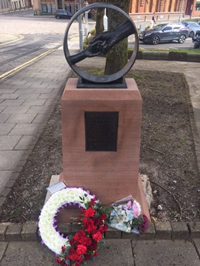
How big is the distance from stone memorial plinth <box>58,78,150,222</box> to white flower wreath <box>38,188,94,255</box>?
0.15 metres

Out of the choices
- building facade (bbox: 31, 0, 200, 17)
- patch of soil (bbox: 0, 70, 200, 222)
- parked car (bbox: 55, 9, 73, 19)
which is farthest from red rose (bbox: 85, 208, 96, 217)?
parked car (bbox: 55, 9, 73, 19)

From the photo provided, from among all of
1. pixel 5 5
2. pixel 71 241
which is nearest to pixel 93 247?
pixel 71 241

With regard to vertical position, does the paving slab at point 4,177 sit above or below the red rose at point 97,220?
below

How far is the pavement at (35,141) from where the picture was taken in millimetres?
2846

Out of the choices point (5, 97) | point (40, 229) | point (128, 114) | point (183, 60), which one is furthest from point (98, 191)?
point (183, 60)

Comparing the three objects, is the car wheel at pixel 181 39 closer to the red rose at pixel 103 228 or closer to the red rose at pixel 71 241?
the red rose at pixel 103 228

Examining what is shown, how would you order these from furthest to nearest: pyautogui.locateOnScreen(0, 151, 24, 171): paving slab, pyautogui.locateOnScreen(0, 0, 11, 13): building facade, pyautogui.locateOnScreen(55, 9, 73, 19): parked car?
1. pyautogui.locateOnScreen(0, 0, 11, 13): building facade
2. pyautogui.locateOnScreen(55, 9, 73, 19): parked car
3. pyautogui.locateOnScreen(0, 151, 24, 171): paving slab

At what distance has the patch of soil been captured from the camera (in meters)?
3.45

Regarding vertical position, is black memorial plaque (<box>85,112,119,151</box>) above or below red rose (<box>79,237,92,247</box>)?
above

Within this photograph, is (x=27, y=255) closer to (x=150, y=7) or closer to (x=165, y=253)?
(x=165, y=253)

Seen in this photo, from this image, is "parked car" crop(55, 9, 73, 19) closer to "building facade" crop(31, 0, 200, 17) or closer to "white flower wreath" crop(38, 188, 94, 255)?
"building facade" crop(31, 0, 200, 17)

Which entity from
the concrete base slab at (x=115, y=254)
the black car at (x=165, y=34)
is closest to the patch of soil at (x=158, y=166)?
the concrete base slab at (x=115, y=254)

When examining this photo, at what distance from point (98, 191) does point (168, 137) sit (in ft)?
8.98

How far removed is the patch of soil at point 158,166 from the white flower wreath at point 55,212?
442 millimetres
